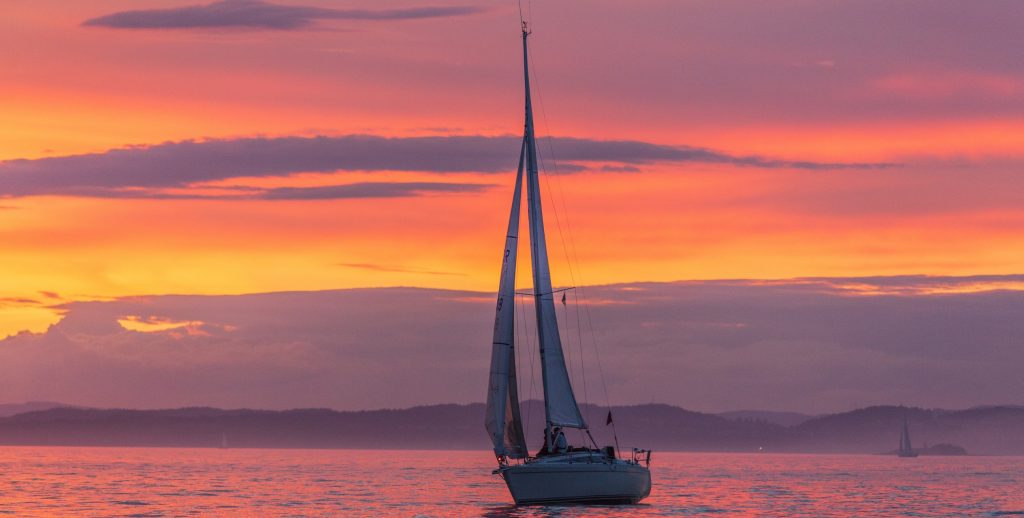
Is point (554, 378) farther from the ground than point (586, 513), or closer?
farther from the ground

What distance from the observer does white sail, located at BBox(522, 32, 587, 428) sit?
228ft

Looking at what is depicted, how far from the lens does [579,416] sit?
235 feet

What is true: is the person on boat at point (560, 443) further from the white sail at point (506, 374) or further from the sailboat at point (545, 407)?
the white sail at point (506, 374)

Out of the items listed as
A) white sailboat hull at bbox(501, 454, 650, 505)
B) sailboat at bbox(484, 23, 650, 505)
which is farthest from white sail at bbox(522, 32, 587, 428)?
white sailboat hull at bbox(501, 454, 650, 505)

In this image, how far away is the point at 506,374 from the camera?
69.3 m

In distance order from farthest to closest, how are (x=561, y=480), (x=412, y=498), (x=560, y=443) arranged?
(x=412, y=498) < (x=560, y=443) < (x=561, y=480)

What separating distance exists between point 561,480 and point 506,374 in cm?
544

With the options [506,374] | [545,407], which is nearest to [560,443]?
[545,407]

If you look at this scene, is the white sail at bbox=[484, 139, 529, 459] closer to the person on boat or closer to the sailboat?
the sailboat

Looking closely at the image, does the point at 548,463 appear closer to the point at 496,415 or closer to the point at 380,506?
the point at 496,415

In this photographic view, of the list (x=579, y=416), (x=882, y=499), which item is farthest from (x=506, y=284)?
(x=882, y=499)

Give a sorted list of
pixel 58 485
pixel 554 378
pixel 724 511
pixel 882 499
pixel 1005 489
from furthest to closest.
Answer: pixel 1005 489 < pixel 58 485 < pixel 882 499 < pixel 724 511 < pixel 554 378

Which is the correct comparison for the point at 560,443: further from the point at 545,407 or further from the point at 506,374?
the point at 506,374

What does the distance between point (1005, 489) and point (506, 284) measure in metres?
89.1
